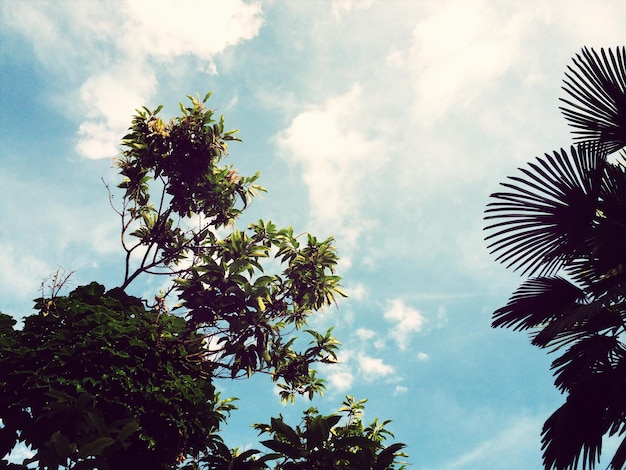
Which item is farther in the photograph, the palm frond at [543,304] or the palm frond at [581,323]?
the palm frond at [543,304]

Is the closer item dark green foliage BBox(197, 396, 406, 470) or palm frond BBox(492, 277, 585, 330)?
dark green foliage BBox(197, 396, 406, 470)

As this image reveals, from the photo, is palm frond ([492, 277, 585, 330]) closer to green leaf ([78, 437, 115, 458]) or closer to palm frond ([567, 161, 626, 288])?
palm frond ([567, 161, 626, 288])

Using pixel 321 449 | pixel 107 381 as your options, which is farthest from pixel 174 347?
pixel 321 449

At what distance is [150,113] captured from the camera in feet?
38.3

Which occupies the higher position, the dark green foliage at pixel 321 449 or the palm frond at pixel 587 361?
the palm frond at pixel 587 361

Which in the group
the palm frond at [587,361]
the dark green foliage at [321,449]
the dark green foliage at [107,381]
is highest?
the dark green foliage at [107,381]

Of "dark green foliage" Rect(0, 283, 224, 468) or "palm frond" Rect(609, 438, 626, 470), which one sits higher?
"dark green foliage" Rect(0, 283, 224, 468)

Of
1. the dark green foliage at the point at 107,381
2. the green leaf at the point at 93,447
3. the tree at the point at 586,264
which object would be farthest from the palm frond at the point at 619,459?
the dark green foliage at the point at 107,381

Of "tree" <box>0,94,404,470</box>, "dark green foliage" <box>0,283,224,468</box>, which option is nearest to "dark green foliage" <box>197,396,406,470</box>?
"tree" <box>0,94,404,470</box>

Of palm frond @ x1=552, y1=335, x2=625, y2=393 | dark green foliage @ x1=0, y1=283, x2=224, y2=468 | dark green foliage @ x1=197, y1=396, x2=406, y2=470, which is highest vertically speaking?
dark green foliage @ x1=0, y1=283, x2=224, y2=468

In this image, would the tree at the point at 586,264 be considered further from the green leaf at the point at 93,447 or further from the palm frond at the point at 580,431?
the green leaf at the point at 93,447

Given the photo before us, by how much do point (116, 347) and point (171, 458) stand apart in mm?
1887

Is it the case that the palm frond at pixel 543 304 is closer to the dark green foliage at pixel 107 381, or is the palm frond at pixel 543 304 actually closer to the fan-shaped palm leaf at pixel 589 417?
the fan-shaped palm leaf at pixel 589 417

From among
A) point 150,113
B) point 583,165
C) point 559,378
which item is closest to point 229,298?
point 150,113
